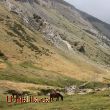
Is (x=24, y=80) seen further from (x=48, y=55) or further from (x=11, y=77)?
(x=48, y=55)

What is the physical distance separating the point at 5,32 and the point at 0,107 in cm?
12775

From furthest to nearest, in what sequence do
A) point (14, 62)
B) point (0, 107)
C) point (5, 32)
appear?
point (5, 32) < point (14, 62) < point (0, 107)

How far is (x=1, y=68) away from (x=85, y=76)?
172 ft

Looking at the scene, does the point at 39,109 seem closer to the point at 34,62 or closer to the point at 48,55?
the point at 34,62

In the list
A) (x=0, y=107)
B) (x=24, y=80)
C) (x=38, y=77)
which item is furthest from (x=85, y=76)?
A: (x=0, y=107)

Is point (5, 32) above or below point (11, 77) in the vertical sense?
above

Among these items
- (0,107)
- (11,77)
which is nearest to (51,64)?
(11,77)

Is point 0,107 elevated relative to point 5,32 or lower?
lower

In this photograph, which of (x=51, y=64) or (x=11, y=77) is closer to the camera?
(x=11, y=77)

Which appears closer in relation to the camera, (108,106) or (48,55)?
(108,106)

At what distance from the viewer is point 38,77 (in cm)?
15162

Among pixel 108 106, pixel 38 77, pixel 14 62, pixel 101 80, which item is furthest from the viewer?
pixel 101 80

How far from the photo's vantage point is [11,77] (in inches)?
5463

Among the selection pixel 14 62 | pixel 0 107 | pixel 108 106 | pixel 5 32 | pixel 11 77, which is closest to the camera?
pixel 108 106
